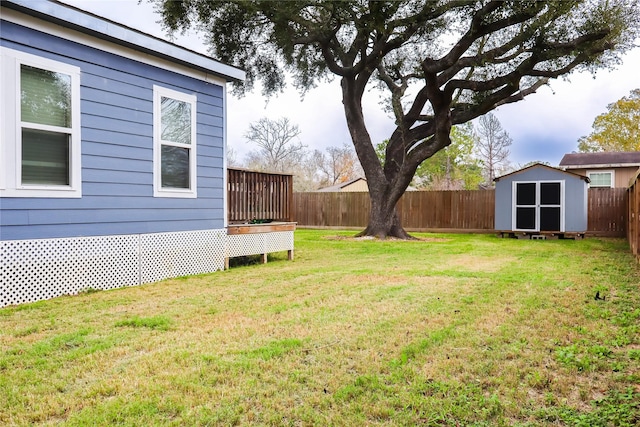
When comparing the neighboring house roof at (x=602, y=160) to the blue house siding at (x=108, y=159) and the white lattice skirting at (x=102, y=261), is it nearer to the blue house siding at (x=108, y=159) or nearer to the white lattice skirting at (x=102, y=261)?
the white lattice skirting at (x=102, y=261)

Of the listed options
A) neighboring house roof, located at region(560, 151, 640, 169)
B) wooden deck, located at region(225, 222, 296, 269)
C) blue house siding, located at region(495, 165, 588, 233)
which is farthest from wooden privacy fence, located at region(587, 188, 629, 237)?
wooden deck, located at region(225, 222, 296, 269)

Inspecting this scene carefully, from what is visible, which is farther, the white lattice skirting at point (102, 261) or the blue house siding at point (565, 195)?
the blue house siding at point (565, 195)

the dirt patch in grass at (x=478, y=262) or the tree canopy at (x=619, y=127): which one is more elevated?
the tree canopy at (x=619, y=127)

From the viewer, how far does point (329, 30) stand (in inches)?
457

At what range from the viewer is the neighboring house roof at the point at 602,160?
61.1 ft

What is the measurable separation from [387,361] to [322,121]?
40.2 metres

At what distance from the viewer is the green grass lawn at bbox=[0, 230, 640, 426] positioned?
211 centimetres

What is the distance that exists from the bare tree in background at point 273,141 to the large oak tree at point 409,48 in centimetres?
2145

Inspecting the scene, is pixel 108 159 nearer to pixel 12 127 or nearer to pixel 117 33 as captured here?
pixel 12 127

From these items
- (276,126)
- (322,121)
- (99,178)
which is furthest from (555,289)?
(322,121)

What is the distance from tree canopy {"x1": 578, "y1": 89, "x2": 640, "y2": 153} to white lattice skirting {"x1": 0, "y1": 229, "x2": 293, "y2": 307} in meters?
28.2

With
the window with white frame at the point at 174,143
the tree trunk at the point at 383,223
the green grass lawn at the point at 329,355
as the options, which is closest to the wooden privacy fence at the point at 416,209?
the tree trunk at the point at 383,223

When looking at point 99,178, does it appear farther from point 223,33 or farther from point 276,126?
A: point 276,126

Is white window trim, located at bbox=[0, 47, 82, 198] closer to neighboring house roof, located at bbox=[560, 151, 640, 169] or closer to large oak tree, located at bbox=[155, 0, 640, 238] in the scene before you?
large oak tree, located at bbox=[155, 0, 640, 238]
